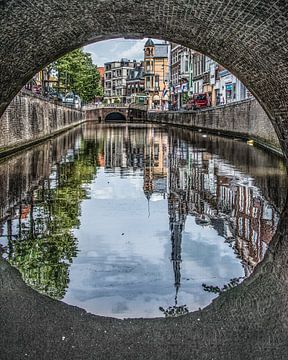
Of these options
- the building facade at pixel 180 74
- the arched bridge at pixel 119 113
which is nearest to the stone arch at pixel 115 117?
the arched bridge at pixel 119 113

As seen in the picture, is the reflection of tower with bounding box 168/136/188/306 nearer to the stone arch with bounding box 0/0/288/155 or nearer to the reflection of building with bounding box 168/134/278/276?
the reflection of building with bounding box 168/134/278/276

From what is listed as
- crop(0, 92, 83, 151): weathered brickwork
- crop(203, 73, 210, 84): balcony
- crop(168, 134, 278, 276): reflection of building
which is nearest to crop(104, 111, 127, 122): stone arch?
crop(203, 73, 210, 84): balcony

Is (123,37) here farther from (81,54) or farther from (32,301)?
(81,54)

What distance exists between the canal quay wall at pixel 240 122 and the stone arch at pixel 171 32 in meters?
10.2

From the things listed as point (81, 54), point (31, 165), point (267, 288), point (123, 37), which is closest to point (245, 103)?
point (31, 165)

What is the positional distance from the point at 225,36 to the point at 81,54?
59.1 m

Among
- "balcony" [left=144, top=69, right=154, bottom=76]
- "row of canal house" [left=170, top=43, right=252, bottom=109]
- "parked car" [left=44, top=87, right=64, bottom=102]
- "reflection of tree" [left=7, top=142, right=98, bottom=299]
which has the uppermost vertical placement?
"balcony" [left=144, top=69, right=154, bottom=76]

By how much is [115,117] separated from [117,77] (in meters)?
58.0

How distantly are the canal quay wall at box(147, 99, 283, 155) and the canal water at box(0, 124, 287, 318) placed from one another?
749cm

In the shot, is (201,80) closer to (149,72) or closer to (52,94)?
(52,94)

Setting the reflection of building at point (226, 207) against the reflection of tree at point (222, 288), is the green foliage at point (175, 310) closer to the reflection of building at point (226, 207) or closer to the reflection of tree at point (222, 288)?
the reflection of tree at point (222, 288)

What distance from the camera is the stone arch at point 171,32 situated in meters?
9.27

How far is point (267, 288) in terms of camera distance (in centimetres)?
707

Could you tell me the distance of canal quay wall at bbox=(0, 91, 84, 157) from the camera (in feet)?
82.7
